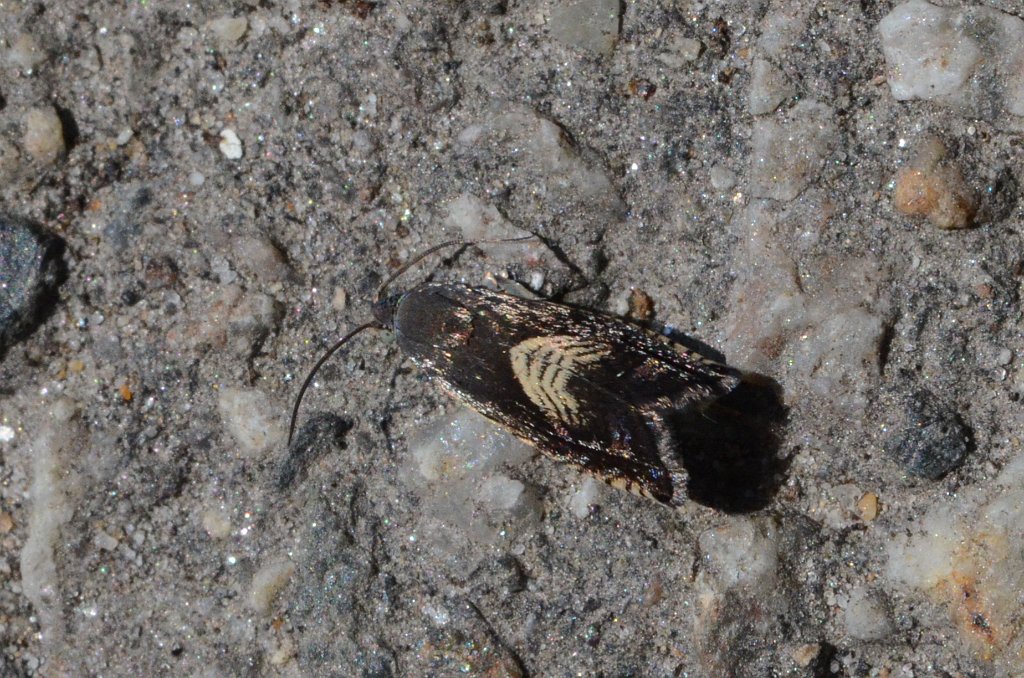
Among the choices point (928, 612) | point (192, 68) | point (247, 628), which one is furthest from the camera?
point (192, 68)

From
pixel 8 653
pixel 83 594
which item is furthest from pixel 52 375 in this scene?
pixel 8 653

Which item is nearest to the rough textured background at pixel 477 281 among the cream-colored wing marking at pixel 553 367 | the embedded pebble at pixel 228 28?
the embedded pebble at pixel 228 28

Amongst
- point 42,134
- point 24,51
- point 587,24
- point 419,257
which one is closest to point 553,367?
point 419,257

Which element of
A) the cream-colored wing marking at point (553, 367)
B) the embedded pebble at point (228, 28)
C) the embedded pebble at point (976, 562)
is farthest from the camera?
the embedded pebble at point (228, 28)

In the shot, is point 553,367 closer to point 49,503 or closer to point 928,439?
point 928,439

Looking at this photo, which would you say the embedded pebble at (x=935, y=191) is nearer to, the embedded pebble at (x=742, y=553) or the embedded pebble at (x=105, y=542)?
the embedded pebble at (x=742, y=553)

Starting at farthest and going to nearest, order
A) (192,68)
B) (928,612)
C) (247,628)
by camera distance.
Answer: (192,68), (247,628), (928,612)

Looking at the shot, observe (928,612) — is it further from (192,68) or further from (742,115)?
(192,68)
